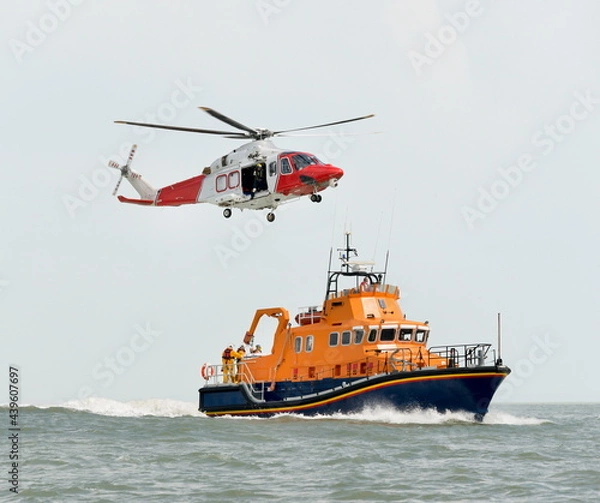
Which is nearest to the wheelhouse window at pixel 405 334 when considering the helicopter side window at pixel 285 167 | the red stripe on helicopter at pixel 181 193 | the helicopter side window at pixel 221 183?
the helicopter side window at pixel 285 167

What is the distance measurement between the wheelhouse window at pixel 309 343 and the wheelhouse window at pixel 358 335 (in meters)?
1.45

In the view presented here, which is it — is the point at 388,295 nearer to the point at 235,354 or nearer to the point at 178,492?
the point at 235,354

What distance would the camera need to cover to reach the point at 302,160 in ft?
84.6

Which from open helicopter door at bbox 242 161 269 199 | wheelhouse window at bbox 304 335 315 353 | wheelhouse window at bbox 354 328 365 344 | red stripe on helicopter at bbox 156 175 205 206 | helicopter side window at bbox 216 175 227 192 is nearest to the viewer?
wheelhouse window at bbox 354 328 365 344

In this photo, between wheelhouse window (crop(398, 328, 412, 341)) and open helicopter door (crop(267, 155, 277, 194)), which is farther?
open helicopter door (crop(267, 155, 277, 194))

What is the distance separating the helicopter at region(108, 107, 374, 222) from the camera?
83.2 feet

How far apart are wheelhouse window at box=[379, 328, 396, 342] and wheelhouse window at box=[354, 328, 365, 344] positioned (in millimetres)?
496

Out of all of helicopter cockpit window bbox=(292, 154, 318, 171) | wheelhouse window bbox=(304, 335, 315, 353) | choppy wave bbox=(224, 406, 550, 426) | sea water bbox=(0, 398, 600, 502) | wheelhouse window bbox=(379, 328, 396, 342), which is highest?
helicopter cockpit window bbox=(292, 154, 318, 171)

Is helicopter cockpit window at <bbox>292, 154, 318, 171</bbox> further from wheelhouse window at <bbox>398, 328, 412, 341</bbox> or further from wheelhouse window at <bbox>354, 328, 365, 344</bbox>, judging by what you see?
wheelhouse window at <bbox>398, 328, 412, 341</bbox>

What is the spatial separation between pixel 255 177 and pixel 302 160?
62.5 inches

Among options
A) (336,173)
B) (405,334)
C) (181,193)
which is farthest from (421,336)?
(181,193)

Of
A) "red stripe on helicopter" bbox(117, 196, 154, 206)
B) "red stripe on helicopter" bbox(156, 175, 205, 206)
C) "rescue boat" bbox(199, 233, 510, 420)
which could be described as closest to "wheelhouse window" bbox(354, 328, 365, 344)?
"rescue boat" bbox(199, 233, 510, 420)

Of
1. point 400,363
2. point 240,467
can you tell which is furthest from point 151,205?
point 240,467

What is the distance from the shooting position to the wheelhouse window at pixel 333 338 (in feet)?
83.6
